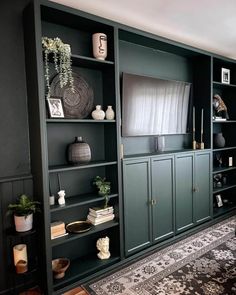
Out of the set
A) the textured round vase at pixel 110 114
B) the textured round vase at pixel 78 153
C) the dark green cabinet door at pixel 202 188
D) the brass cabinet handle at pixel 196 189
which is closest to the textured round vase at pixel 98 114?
the textured round vase at pixel 110 114

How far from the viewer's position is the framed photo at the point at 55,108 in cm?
205

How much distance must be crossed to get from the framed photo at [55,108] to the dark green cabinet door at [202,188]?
1.92m

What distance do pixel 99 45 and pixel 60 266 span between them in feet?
6.97

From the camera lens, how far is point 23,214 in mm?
1846

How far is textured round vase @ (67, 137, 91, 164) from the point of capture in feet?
7.04

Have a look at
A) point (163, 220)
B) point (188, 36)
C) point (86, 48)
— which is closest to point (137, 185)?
point (163, 220)

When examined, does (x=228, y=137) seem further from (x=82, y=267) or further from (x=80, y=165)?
(x=82, y=267)

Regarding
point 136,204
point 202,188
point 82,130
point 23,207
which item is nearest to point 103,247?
A: point 136,204

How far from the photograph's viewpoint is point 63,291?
2027mm

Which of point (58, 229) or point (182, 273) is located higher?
point (58, 229)

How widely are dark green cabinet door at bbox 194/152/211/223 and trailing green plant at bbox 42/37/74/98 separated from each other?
1.96 m

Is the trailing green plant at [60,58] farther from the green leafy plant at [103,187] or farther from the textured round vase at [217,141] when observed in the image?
the textured round vase at [217,141]

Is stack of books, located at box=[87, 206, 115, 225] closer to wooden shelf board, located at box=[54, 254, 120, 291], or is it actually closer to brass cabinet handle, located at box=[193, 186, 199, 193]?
wooden shelf board, located at box=[54, 254, 120, 291]

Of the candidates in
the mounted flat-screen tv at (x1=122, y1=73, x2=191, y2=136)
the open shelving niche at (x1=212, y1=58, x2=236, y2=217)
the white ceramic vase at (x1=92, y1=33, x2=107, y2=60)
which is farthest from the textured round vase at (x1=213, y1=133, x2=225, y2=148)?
the white ceramic vase at (x1=92, y1=33, x2=107, y2=60)
